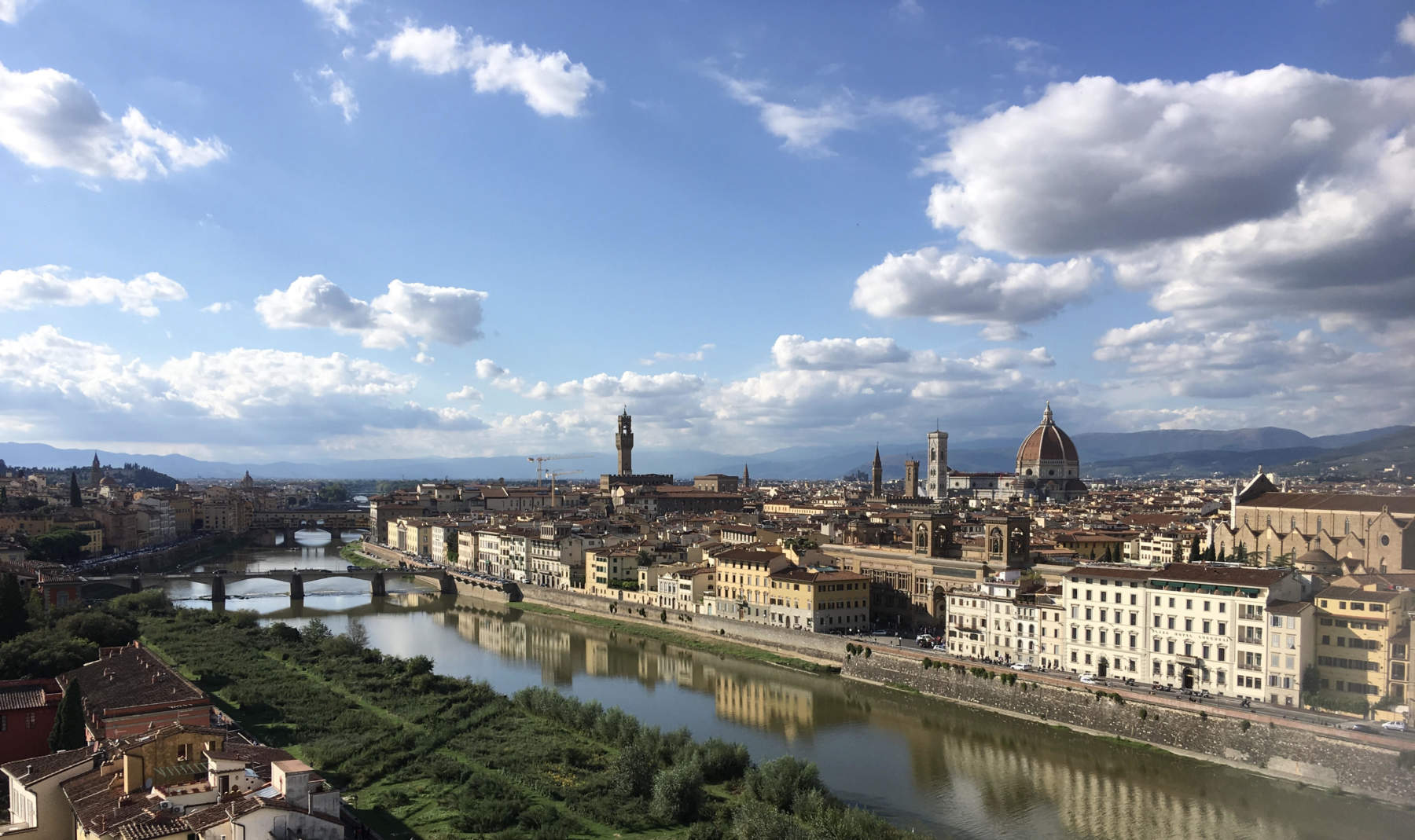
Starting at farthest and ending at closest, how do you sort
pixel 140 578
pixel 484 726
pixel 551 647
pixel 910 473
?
1. pixel 910 473
2. pixel 140 578
3. pixel 551 647
4. pixel 484 726

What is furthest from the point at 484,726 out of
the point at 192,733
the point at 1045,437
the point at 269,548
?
the point at 1045,437

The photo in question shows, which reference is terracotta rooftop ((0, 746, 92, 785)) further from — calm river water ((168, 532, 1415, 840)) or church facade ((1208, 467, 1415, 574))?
church facade ((1208, 467, 1415, 574))

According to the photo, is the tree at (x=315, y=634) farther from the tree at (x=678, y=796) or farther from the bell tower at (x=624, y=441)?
the bell tower at (x=624, y=441)

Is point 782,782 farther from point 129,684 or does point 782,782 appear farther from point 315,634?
point 315,634

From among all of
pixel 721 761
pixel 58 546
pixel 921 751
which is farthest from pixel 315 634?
pixel 58 546

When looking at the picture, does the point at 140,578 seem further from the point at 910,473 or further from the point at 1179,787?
the point at 910,473

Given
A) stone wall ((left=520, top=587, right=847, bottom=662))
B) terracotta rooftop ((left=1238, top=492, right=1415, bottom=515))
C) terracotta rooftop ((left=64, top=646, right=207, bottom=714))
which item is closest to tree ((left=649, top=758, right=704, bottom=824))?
terracotta rooftop ((left=64, top=646, right=207, bottom=714))
